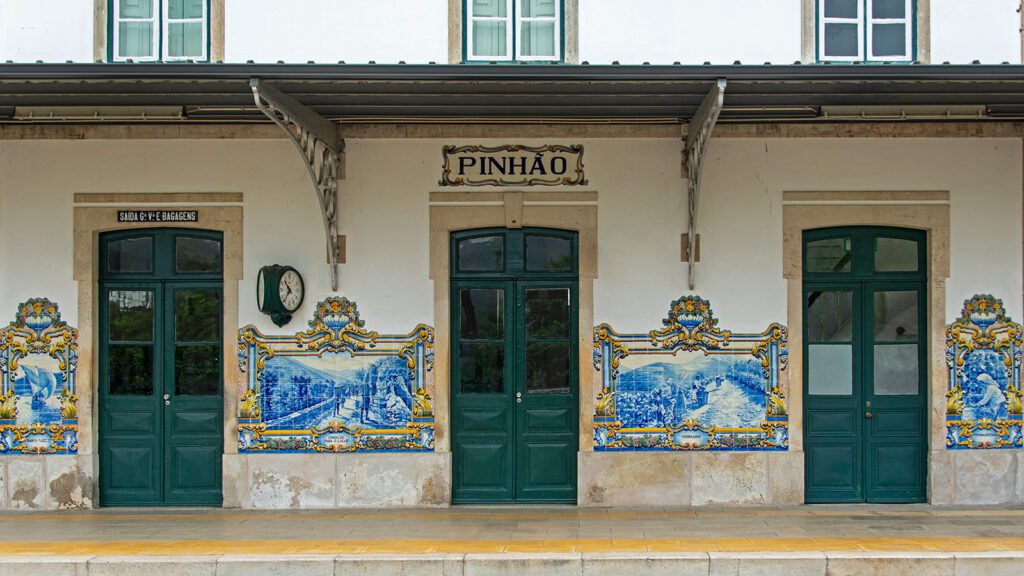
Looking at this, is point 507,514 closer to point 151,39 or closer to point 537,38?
point 537,38

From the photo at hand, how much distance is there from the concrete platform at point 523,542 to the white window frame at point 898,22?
4.39m

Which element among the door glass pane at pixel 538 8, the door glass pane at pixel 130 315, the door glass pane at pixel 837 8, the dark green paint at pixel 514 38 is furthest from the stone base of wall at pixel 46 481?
the door glass pane at pixel 837 8

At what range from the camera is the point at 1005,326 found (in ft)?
27.4

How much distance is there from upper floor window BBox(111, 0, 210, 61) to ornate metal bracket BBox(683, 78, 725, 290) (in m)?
4.89

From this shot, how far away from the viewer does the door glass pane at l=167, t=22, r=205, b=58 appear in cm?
849

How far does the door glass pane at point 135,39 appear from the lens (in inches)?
335

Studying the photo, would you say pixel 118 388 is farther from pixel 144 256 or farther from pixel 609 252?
pixel 609 252

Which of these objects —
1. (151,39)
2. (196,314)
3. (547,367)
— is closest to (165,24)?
(151,39)

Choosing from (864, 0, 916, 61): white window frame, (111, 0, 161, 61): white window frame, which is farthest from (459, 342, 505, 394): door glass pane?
(864, 0, 916, 61): white window frame

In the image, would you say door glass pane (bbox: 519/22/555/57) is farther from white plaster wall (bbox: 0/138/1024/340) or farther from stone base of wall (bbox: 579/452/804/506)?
stone base of wall (bbox: 579/452/804/506)

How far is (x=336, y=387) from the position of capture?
27.7 feet

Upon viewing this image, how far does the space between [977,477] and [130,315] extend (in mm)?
8541

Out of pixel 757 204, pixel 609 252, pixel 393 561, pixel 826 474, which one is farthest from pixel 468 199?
pixel 826 474

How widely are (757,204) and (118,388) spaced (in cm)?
665
